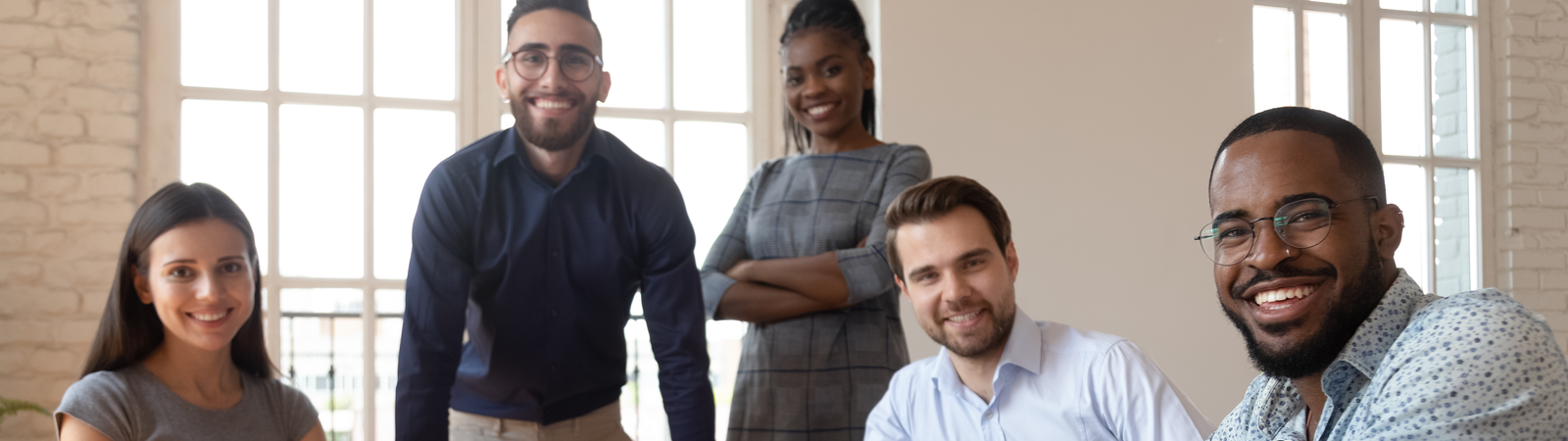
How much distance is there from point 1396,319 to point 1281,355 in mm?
111

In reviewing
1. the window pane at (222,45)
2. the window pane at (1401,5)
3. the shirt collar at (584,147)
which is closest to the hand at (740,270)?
the shirt collar at (584,147)

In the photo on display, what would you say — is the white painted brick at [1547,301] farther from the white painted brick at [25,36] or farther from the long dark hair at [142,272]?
the white painted brick at [25,36]

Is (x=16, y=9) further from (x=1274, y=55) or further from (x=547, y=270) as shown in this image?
(x=1274, y=55)

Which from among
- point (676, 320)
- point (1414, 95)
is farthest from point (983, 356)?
point (1414, 95)

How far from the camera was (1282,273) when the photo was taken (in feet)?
3.44

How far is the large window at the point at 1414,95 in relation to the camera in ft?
15.2

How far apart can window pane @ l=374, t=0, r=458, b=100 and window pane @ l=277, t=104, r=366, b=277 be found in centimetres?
17

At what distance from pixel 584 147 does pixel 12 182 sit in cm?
226

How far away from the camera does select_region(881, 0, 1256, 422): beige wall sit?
3.77 m

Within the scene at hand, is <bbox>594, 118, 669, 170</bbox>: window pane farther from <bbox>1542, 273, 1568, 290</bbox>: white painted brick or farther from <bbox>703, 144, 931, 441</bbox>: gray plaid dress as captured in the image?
<bbox>1542, 273, 1568, 290</bbox>: white painted brick

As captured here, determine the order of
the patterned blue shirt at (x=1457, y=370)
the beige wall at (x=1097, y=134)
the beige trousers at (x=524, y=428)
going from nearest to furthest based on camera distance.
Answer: the patterned blue shirt at (x=1457, y=370) → the beige trousers at (x=524, y=428) → the beige wall at (x=1097, y=134)

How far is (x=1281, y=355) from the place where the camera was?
1.08 m

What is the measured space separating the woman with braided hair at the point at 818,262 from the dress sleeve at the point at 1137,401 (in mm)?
515

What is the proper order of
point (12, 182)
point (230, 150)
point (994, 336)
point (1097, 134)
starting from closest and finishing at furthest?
point (994, 336)
point (12, 182)
point (230, 150)
point (1097, 134)
